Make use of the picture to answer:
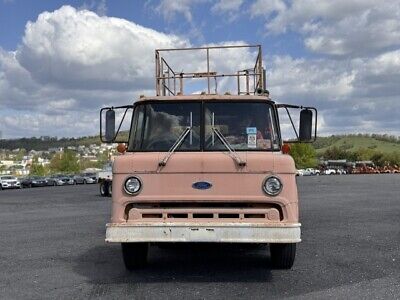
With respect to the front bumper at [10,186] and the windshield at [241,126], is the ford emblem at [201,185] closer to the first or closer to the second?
the windshield at [241,126]

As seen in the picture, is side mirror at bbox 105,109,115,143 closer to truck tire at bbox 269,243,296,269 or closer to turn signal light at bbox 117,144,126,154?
turn signal light at bbox 117,144,126,154

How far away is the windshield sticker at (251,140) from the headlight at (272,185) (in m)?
0.77

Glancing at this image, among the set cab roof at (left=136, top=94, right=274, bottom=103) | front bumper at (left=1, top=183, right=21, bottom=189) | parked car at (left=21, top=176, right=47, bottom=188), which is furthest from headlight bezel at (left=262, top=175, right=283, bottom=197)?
parked car at (left=21, top=176, right=47, bottom=188)

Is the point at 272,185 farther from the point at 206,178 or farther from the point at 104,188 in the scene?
the point at 104,188

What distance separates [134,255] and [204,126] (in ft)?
6.75

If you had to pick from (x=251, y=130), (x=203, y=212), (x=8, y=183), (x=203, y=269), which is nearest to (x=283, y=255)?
(x=203, y=269)

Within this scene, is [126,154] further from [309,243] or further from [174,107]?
[309,243]

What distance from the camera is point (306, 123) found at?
335 inches

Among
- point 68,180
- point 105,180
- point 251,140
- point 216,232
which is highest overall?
point 251,140

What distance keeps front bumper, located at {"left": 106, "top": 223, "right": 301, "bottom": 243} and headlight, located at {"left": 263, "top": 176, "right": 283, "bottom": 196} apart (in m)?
0.43

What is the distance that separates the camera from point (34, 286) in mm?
7578

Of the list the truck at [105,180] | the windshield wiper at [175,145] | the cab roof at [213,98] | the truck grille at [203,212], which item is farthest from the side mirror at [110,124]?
the truck at [105,180]

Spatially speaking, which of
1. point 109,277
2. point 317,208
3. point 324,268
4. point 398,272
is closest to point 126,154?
point 109,277

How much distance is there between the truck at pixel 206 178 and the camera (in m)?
7.19
